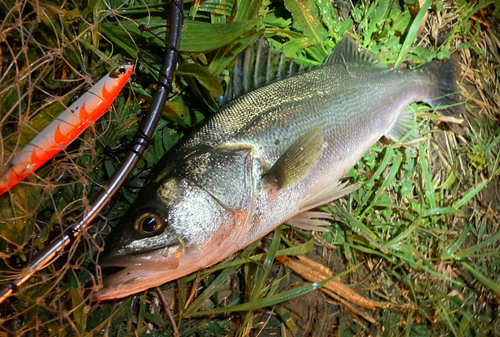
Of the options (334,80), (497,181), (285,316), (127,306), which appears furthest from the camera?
(497,181)

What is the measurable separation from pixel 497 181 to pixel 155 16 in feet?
10.5

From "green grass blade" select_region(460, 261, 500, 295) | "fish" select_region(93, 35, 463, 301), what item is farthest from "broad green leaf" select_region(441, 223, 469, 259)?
"fish" select_region(93, 35, 463, 301)

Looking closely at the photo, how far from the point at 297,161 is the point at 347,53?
1.00m

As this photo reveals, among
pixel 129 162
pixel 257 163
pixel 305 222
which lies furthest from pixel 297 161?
pixel 129 162

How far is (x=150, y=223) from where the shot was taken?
142cm

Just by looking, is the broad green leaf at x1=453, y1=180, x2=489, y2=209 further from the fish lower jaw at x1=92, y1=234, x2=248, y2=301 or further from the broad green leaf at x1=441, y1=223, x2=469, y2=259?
the fish lower jaw at x1=92, y1=234, x2=248, y2=301

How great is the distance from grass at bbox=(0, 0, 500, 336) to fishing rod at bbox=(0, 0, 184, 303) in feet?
0.23

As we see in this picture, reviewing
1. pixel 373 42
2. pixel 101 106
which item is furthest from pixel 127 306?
pixel 373 42

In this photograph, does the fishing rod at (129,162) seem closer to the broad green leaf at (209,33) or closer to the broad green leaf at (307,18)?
the broad green leaf at (209,33)

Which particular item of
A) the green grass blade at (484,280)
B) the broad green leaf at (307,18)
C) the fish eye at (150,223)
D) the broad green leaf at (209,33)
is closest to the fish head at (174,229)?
the fish eye at (150,223)

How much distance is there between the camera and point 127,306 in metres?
1.83

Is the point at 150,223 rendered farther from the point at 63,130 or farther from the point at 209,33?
the point at 209,33

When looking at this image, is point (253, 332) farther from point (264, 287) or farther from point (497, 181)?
point (497, 181)

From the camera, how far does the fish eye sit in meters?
1.41
